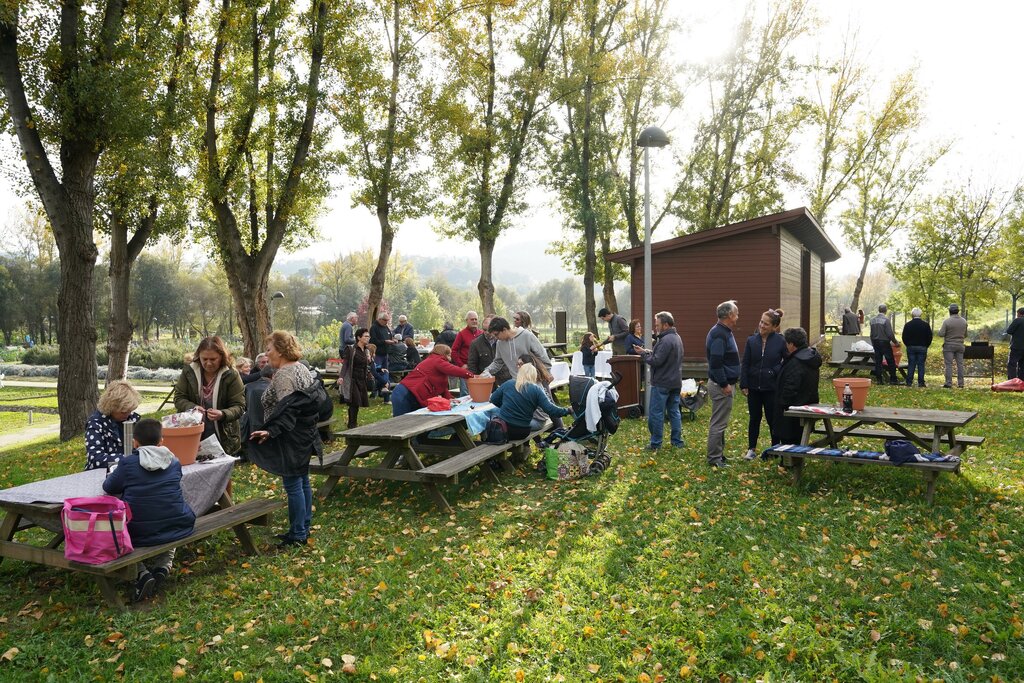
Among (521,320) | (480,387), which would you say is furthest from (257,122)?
(480,387)

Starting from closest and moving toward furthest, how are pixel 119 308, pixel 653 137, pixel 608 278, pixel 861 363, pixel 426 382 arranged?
1. pixel 426 382
2. pixel 653 137
3. pixel 119 308
4. pixel 861 363
5. pixel 608 278

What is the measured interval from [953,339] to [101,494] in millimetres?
17278

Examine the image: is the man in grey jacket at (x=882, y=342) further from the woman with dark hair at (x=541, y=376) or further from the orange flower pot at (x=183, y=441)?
the orange flower pot at (x=183, y=441)

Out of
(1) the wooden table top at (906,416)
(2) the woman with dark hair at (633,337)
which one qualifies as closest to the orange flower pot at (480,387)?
(1) the wooden table top at (906,416)

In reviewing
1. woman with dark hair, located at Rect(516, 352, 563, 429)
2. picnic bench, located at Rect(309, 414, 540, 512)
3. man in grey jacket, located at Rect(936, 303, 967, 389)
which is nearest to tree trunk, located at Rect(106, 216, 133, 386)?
picnic bench, located at Rect(309, 414, 540, 512)

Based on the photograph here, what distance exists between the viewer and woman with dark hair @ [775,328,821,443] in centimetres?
757

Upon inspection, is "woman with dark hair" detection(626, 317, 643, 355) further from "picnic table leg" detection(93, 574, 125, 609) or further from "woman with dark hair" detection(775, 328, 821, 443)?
"picnic table leg" detection(93, 574, 125, 609)

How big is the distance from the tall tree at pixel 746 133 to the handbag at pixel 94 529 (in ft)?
83.2

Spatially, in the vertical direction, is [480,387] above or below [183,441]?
above

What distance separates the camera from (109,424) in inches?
204

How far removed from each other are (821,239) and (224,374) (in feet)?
62.1

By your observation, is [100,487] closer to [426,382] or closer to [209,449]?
[209,449]

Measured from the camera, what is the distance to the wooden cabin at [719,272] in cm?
1606

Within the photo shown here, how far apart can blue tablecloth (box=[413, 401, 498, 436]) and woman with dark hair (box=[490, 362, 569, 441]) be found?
174 mm
